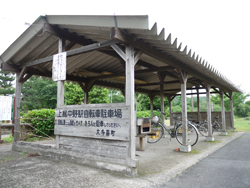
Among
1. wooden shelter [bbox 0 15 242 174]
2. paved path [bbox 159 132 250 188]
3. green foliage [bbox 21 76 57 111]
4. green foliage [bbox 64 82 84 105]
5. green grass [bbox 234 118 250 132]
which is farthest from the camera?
green foliage [bbox 21 76 57 111]

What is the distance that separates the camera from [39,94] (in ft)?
105

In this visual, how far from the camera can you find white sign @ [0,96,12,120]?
7.12 m

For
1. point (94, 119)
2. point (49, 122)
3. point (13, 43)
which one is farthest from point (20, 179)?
point (49, 122)

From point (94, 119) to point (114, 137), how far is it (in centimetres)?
67

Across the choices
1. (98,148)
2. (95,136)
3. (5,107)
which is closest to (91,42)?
(95,136)

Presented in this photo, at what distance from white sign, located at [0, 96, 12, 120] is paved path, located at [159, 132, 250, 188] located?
6583 mm

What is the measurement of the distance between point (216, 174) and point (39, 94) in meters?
32.6

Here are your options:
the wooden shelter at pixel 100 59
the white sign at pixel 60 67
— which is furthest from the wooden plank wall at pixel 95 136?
the white sign at pixel 60 67

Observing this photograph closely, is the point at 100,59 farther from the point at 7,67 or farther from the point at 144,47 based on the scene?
the point at 144,47

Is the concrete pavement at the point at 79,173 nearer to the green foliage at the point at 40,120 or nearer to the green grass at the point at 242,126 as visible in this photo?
the green foliage at the point at 40,120

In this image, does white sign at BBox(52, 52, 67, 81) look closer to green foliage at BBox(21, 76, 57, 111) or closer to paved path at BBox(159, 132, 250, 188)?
paved path at BBox(159, 132, 250, 188)

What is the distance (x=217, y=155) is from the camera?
207 inches

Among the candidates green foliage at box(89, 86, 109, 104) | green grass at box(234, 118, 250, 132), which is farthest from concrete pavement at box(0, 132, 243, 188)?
green foliage at box(89, 86, 109, 104)

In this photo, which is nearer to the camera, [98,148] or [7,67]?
[98,148]
